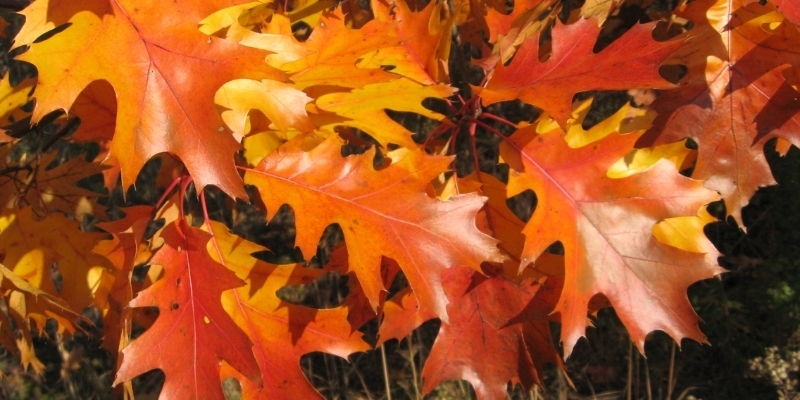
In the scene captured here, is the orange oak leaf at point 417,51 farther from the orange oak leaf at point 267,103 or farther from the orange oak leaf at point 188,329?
the orange oak leaf at point 188,329

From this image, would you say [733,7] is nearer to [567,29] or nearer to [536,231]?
[567,29]

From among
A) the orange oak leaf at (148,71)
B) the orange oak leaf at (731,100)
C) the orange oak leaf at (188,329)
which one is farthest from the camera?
the orange oak leaf at (731,100)

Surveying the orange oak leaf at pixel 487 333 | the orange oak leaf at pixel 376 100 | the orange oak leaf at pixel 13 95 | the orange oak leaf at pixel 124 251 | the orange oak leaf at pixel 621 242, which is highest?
the orange oak leaf at pixel 13 95

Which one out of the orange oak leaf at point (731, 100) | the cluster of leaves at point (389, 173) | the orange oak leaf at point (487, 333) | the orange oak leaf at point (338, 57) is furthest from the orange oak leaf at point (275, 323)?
the orange oak leaf at point (731, 100)

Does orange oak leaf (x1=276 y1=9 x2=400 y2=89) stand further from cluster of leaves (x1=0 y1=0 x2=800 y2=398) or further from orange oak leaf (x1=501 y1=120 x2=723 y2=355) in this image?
orange oak leaf (x1=501 y1=120 x2=723 y2=355)

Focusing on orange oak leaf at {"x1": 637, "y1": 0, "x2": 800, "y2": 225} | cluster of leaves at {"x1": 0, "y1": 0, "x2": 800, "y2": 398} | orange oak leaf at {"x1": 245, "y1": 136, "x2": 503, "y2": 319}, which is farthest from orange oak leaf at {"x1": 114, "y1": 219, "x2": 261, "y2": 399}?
orange oak leaf at {"x1": 637, "y1": 0, "x2": 800, "y2": 225}

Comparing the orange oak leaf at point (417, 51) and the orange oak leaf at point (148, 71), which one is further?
the orange oak leaf at point (417, 51)

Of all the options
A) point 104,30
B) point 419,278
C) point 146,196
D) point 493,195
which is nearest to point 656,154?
point 493,195
